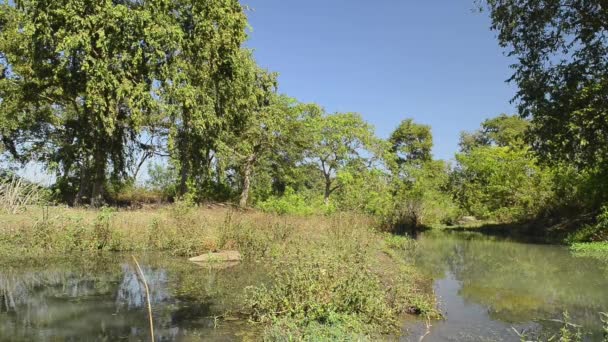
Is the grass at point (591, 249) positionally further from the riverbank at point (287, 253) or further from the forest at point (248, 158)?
the riverbank at point (287, 253)

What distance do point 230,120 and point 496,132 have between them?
126ft

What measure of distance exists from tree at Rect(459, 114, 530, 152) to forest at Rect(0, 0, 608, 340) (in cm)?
1407

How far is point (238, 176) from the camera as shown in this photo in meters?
38.5

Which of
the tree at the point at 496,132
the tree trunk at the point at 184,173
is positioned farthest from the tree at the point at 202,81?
the tree at the point at 496,132

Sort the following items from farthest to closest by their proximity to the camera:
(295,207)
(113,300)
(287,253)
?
(295,207) → (287,253) → (113,300)

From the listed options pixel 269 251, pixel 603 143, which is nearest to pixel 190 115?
pixel 269 251

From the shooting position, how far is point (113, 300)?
9812mm

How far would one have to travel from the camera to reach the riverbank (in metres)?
7.72

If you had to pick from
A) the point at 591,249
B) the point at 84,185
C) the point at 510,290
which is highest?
the point at 84,185

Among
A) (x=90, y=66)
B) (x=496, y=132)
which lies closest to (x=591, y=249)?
(x=90, y=66)

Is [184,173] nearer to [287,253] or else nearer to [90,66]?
[90,66]

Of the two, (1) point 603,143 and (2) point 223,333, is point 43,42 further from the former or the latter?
(1) point 603,143

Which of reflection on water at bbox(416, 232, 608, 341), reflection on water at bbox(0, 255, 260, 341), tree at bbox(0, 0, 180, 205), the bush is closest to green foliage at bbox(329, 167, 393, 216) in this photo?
reflection on water at bbox(416, 232, 608, 341)

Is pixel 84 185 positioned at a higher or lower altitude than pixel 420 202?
lower
